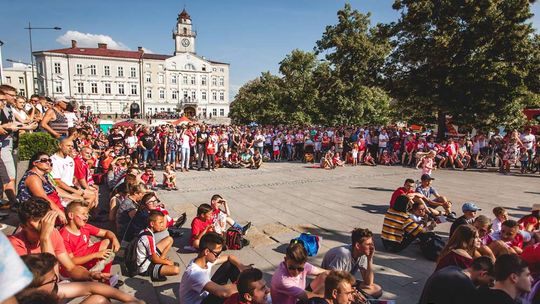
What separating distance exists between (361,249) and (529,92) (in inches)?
702

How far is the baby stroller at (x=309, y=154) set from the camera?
18.0 m

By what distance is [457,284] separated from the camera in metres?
3.20

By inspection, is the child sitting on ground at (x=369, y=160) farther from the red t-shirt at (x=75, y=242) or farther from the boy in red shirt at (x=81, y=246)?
the red t-shirt at (x=75, y=242)

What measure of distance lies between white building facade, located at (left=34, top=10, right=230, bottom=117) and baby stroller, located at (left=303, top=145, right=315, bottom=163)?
63.2 m

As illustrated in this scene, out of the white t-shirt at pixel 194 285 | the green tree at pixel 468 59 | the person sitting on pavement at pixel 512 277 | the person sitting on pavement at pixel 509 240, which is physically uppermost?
the green tree at pixel 468 59

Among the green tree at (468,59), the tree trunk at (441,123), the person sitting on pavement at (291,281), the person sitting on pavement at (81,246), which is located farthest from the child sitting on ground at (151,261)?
the tree trunk at (441,123)

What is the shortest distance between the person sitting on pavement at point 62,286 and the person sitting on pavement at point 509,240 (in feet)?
16.7

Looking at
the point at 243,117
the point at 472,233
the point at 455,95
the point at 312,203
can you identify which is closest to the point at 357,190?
the point at 312,203

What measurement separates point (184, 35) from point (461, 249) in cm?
8522

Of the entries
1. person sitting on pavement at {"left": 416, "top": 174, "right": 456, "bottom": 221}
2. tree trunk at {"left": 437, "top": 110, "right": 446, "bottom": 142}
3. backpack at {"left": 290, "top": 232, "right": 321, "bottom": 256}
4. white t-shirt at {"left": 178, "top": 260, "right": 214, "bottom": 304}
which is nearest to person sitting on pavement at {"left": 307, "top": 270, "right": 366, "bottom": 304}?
white t-shirt at {"left": 178, "top": 260, "right": 214, "bottom": 304}

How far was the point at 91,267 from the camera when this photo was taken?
4.42 m

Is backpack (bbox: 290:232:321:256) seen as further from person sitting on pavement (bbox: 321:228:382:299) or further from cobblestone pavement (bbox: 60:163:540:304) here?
person sitting on pavement (bbox: 321:228:382:299)

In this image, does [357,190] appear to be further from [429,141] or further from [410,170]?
[429,141]

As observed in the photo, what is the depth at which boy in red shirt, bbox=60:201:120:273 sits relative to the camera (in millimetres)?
4323
